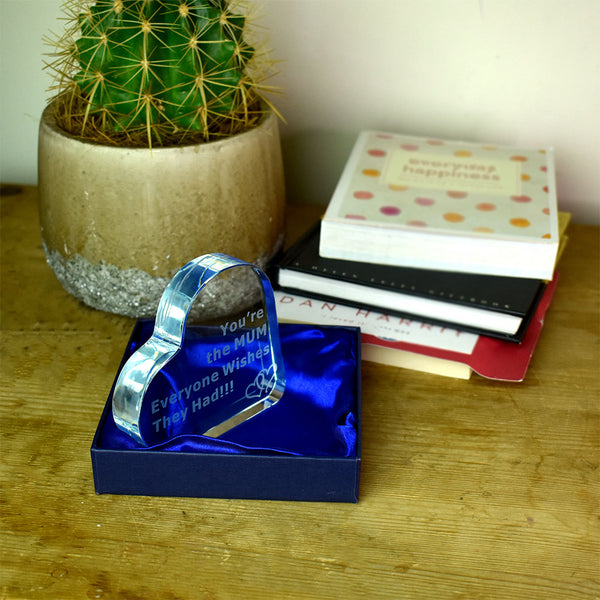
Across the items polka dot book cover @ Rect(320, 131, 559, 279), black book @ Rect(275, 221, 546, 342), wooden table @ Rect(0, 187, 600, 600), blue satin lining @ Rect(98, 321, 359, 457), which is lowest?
wooden table @ Rect(0, 187, 600, 600)

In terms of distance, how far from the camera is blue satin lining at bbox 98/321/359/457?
0.50 meters

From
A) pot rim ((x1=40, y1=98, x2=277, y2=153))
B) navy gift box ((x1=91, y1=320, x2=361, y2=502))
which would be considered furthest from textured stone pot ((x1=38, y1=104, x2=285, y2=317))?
navy gift box ((x1=91, y1=320, x2=361, y2=502))

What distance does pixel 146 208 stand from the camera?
23.6 inches

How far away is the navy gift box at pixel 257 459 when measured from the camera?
1.59ft

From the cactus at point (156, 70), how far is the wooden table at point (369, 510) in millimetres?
219

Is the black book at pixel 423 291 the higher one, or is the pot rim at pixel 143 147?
the pot rim at pixel 143 147

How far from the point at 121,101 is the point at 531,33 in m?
0.50

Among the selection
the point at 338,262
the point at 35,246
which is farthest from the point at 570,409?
the point at 35,246

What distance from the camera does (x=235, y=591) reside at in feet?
1.47

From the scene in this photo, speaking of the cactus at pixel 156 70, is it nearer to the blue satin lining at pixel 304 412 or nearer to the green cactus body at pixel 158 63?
the green cactus body at pixel 158 63

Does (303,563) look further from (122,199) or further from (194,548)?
(122,199)

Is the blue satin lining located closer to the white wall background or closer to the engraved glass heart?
the engraved glass heart

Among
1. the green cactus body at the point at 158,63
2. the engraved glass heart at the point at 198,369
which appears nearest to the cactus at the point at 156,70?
the green cactus body at the point at 158,63

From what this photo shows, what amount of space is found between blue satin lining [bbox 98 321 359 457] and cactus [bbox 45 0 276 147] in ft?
0.58
